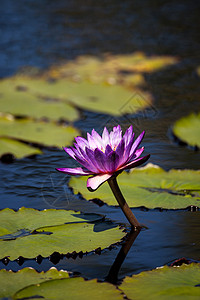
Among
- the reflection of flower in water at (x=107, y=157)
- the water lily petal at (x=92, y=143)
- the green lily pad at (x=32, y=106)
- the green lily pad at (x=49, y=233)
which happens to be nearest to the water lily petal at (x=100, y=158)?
the reflection of flower in water at (x=107, y=157)

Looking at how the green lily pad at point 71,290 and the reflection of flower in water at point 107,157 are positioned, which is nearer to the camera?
the green lily pad at point 71,290

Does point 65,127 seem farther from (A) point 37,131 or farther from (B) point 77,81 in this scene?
(B) point 77,81

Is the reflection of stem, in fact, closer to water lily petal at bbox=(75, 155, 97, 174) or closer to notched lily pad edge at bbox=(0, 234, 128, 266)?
notched lily pad edge at bbox=(0, 234, 128, 266)

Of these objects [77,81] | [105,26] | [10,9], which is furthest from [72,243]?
[10,9]

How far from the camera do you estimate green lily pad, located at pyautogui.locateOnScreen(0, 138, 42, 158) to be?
2369 millimetres

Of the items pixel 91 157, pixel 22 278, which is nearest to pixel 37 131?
pixel 91 157

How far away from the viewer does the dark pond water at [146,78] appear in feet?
4.82

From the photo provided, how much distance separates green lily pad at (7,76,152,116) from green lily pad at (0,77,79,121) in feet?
0.28

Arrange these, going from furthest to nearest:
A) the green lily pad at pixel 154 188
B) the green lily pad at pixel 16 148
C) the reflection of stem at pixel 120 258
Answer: the green lily pad at pixel 16 148 < the green lily pad at pixel 154 188 < the reflection of stem at pixel 120 258

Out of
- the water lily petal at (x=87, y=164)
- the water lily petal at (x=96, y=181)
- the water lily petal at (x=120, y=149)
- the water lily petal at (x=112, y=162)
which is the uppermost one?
the water lily petal at (x=120, y=149)

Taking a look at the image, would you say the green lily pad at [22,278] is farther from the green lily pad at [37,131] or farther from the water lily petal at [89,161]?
the green lily pad at [37,131]

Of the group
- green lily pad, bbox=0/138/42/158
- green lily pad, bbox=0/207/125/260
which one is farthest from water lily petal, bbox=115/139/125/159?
green lily pad, bbox=0/138/42/158

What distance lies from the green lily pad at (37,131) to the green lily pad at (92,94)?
421 mm

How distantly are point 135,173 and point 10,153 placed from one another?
2.42 ft
